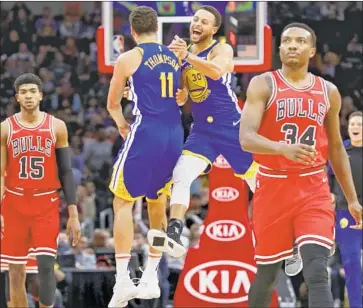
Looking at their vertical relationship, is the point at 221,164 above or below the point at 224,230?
above

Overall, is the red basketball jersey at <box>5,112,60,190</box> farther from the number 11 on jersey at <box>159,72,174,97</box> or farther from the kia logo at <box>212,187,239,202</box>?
the kia logo at <box>212,187,239,202</box>

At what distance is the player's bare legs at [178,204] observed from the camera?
28.3ft

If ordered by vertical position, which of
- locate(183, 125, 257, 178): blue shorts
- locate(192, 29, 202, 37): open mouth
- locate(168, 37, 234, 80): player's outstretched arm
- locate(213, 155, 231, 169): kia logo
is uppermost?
locate(192, 29, 202, 37): open mouth

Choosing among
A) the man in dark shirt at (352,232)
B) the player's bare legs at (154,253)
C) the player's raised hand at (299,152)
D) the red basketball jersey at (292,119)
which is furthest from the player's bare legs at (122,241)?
the man in dark shirt at (352,232)

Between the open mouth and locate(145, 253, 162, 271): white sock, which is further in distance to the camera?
the open mouth

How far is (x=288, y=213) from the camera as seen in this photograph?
7.53m

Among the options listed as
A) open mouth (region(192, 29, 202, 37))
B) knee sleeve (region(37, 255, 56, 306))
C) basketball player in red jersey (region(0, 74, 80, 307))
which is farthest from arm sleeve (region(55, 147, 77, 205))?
open mouth (region(192, 29, 202, 37))

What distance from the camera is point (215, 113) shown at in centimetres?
955

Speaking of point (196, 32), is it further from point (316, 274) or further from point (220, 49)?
point (316, 274)

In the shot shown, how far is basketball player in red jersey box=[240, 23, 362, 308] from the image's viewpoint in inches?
295

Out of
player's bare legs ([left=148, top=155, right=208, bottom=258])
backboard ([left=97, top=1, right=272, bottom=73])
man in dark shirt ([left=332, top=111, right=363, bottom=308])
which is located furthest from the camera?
backboard ([left=97, top=1, right=272, bottom=73])

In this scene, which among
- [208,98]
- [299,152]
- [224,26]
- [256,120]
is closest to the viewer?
[299,152]

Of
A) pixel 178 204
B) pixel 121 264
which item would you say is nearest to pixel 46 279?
pixel 121 264

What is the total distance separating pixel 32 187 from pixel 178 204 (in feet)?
4.29
